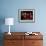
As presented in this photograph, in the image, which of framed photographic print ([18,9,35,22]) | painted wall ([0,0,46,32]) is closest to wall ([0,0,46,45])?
painted wall ([0,0,46,32])

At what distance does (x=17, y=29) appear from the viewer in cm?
451

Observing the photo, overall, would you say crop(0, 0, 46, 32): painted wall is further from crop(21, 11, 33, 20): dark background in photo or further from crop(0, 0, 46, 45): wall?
crop(21, 11, 33, 20): dark background in photo

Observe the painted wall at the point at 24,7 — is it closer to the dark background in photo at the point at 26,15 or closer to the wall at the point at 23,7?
the wall at the point at 23,7

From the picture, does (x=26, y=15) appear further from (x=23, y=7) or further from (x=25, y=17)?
(x=23, y=7)

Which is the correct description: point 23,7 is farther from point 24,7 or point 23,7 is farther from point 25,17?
point 25,17

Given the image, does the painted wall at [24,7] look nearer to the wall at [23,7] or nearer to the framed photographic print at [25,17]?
the wall at [23,7]

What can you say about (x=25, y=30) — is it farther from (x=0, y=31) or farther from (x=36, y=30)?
(x=0, y=31)

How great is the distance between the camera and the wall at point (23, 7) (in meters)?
4.48

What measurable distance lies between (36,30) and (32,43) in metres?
0.70

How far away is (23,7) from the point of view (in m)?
4.47

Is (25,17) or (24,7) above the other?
(24,7)

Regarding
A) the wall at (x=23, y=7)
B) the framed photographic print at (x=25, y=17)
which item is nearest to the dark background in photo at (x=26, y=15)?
the framed photographic print at (x=25, y=17)

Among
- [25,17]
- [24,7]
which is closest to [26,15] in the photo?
[25,17]

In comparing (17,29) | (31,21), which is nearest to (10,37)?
(17,29)
